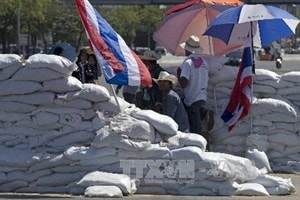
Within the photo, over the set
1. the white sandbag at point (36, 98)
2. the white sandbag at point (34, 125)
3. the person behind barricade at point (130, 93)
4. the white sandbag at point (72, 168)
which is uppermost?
the white sandbag at point (36, 98)

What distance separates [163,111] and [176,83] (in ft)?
1.83

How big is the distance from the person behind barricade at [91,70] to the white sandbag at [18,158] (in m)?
3.17

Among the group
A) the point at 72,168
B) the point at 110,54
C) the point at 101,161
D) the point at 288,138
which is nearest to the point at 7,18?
the point at 288,138

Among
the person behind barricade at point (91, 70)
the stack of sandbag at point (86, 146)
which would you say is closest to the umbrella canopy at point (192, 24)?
the person behind barricade at point (91, 70)

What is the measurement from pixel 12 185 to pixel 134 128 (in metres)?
1.61

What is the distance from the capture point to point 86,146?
10906mm

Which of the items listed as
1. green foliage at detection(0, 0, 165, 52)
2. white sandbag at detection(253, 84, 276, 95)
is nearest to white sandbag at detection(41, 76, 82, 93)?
white sandbag at detection(253, 84, 276, 95)

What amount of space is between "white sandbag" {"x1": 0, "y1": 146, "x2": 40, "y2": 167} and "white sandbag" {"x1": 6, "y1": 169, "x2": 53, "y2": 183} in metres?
0.12

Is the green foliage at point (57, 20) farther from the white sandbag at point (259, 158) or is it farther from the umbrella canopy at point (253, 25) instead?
the white sandbag at point (259, 158)

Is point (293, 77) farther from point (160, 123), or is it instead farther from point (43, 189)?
point (43, 189)

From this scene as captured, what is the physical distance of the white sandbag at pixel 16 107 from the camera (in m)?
10.9

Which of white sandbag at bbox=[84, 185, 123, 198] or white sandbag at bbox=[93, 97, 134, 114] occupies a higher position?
white sandbag at bbox=[93, 97, 134, 114]

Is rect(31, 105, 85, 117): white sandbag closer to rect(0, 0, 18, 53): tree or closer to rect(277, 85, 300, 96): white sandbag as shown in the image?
rect(277, 85, 300, 96): white sandbag

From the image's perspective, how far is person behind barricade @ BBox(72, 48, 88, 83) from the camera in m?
13.7
